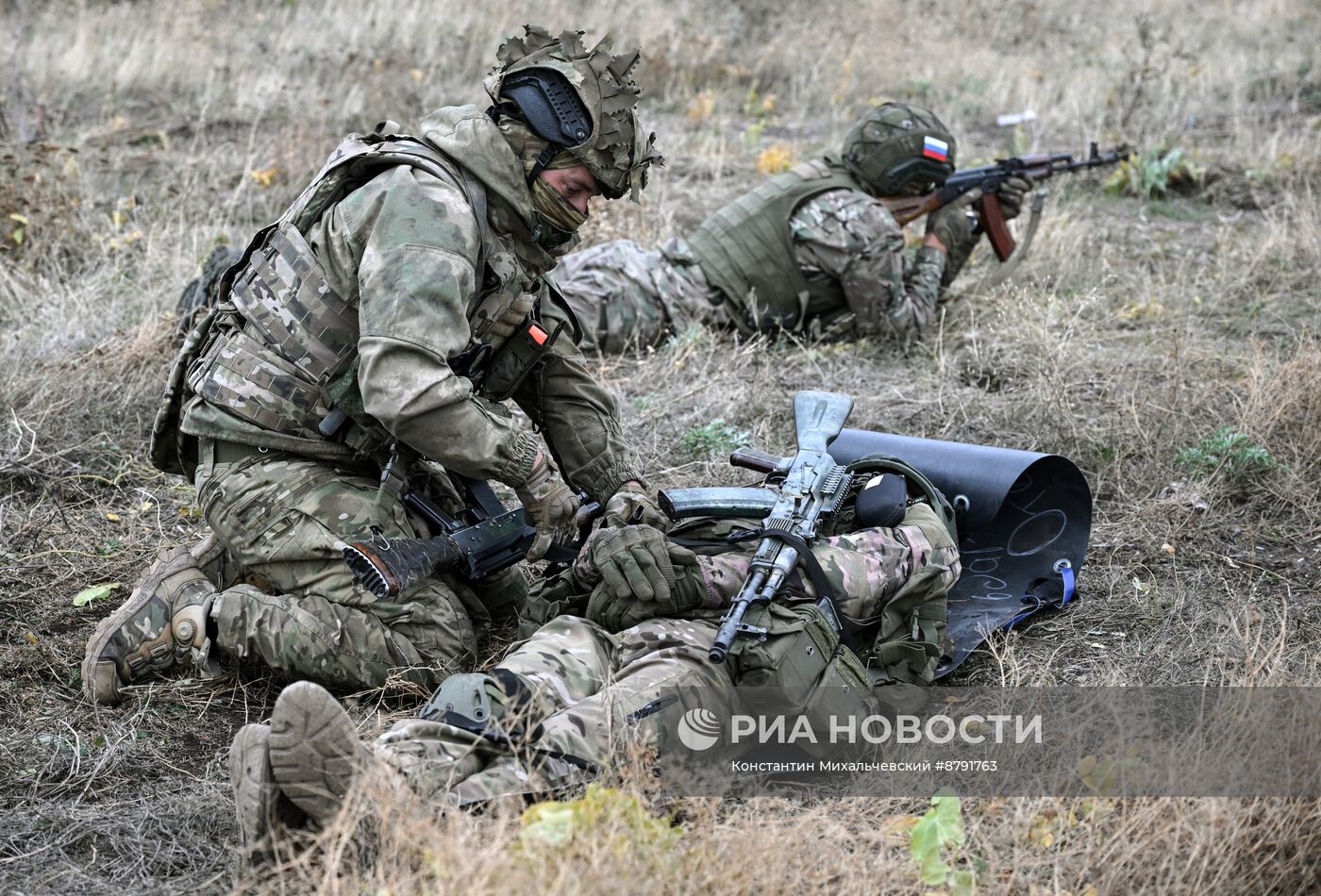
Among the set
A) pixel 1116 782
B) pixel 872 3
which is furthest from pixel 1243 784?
pixel 872 3

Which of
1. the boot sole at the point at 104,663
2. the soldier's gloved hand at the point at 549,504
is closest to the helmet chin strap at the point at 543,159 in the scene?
the soldier's gloved hand at the point at 549,504

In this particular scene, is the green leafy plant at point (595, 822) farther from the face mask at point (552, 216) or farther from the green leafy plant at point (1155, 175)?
the green leafy plant at point (1155, 175)

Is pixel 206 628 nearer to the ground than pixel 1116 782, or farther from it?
nearer to the ground

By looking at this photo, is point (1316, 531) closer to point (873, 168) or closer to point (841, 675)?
point (841, 675)

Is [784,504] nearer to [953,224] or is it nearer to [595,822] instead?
[595,822]

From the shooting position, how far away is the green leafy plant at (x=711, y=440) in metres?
5.21

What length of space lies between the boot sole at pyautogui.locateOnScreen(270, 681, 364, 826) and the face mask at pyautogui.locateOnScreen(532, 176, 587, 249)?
1719mm

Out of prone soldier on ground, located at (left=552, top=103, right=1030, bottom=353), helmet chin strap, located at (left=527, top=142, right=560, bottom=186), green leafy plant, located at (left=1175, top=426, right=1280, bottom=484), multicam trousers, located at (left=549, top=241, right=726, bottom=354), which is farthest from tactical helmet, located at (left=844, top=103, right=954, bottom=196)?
helmet chin strap, located at (left=527, top=142, right=560, bottom=186)

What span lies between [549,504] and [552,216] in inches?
35.0

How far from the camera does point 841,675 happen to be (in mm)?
3330

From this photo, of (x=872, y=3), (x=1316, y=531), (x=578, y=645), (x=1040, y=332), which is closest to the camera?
(x=578, y=645)

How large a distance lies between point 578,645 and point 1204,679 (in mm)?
1768

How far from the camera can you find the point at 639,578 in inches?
131

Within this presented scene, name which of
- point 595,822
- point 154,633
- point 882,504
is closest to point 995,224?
point 882,504
